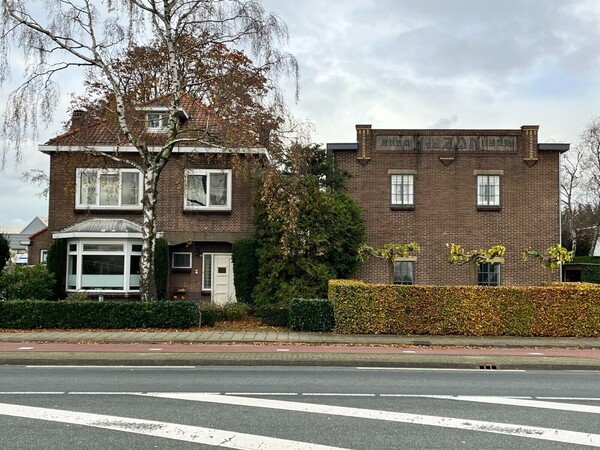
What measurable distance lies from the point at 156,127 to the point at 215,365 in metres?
14.1

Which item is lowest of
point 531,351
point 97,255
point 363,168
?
point 531,351

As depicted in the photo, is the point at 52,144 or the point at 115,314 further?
the point at 52,144

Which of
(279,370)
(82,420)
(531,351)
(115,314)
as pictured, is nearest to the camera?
(82,420)

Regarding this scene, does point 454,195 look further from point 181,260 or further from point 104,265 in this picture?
point 104,265

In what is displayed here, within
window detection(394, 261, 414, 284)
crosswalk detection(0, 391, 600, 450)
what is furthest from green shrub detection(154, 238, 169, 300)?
crosswalk detection(0, 391, 600, 450)

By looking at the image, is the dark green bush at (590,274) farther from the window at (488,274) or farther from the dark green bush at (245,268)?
the dark green bush at (245,268)

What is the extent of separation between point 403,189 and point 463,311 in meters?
9.99

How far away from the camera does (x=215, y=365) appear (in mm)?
12398

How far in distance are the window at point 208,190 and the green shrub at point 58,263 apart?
512 cm

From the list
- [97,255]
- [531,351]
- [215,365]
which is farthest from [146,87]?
[531,351]

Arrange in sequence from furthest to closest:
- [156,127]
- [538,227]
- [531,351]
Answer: [538,227]
[156,127]
[531,351]

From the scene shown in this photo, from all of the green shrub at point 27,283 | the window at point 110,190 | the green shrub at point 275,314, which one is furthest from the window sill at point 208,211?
the green shrub at point 275,314

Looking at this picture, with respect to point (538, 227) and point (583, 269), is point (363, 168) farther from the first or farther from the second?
point (583, 269)

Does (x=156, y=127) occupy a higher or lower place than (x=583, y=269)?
higher
